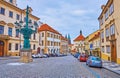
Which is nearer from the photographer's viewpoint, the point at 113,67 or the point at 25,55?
the point at 113,67

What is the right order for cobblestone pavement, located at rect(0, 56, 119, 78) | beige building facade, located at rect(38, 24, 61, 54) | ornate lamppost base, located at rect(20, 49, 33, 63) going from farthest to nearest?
1. beige building facade, located at rect(38, 24, 61, 54)
2. ornate lamppost base, located at rect(20, 49, 33, 63)
3. cobblestone pavement, located at rect(0, 56, 119, 78)

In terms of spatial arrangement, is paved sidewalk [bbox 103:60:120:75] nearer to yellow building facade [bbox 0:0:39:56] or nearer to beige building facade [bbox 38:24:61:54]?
yellow building facade [bbox 0:0:39:56]

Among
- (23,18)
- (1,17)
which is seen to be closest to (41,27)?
(23,18)

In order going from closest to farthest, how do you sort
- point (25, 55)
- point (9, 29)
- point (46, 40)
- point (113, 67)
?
point (113, 67) → point (25, 55) → point (9, 29) → point (46, 40)

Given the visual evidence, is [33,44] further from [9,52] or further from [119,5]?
[119,5]

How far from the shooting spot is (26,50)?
95.2 feet

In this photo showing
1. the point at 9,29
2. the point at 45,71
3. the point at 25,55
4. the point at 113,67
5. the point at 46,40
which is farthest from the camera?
the point at 46,40

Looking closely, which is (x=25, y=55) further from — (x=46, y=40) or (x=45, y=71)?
(x=46, y=40)

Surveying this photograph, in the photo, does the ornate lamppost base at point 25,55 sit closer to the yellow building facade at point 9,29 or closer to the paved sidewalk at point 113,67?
the paved sidewalk at point 113,67

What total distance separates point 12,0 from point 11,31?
28.8 feet

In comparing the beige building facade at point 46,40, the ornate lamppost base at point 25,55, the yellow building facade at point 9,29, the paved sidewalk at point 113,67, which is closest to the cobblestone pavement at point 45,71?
the paved sidewalk at point 113,67

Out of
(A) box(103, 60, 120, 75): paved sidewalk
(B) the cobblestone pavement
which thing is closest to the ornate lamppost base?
(B) the cobblestone pavement

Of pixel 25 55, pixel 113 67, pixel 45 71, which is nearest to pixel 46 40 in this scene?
pixel 25 55

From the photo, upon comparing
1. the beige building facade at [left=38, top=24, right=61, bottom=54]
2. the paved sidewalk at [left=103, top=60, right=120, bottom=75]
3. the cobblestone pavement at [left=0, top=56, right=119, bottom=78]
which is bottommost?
the paved sidewalk at [left=103, top=60, right=120, bottom=75]
